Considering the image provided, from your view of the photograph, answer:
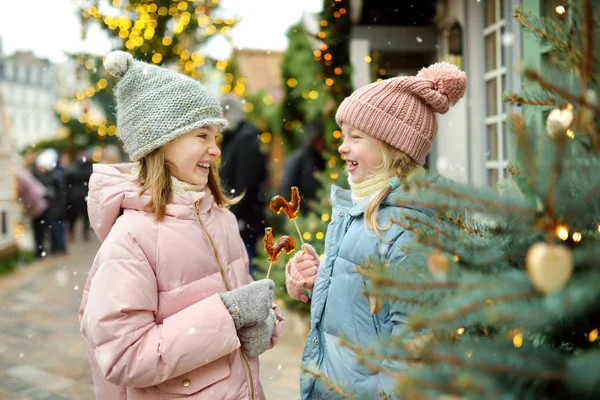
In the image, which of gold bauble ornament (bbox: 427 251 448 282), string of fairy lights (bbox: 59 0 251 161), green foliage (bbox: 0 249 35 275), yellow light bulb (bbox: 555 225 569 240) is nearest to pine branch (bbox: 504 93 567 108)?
yellow light bulb (bbox: 555 225 569 240)

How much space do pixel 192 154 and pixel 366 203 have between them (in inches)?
25.4

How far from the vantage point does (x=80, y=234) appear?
13227 mm

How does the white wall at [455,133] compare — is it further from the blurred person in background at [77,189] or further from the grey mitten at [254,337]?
the blurred person in background at [77,189]

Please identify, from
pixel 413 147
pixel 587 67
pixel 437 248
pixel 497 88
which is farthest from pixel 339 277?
pixel 497 88

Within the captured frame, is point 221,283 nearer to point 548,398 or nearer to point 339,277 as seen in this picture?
point 339,277

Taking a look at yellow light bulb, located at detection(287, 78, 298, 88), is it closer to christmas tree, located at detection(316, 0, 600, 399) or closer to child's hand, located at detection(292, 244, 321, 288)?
child's hand, located at detection(292, 244, 321, 288)

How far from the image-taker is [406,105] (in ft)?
6.56

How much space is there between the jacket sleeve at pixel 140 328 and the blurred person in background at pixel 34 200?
822 centimetres

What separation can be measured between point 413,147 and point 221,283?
84 centimetres

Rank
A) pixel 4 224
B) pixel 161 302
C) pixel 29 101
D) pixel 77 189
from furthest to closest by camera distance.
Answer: pixel 29 101 < pixel 77 189 < pixel 4 224 < pixel 161 302

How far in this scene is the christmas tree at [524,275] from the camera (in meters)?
0.80

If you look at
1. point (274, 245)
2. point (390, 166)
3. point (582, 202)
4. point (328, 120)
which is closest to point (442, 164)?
point (328, 120)

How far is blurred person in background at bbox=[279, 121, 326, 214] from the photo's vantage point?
5.69 metres

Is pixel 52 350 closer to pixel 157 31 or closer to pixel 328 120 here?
pixel 328 120
